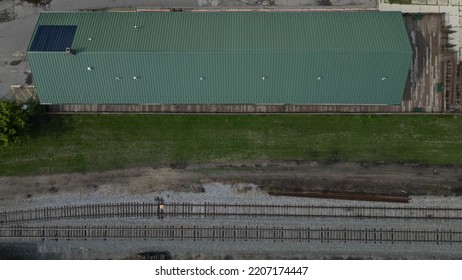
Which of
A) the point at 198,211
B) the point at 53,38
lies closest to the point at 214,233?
the point at 198,211

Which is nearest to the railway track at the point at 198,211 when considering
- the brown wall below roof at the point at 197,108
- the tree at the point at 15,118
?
the tree at the point at 15,118

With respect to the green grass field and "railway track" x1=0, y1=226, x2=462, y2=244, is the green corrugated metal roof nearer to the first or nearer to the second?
the green grass field

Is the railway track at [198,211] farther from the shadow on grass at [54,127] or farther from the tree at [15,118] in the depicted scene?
the tree at [15,118]

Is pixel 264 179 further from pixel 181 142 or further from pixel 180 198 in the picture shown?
pixel 181 142

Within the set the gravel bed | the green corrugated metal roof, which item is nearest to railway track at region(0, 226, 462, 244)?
the gravel bed

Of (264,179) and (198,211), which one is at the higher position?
(264,179)

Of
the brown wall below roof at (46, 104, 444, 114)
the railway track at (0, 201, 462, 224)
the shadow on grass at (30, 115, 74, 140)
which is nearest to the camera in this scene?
the brown wall below roof at (46, 104, 444, 114)

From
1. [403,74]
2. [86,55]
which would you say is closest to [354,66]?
[403,74]
